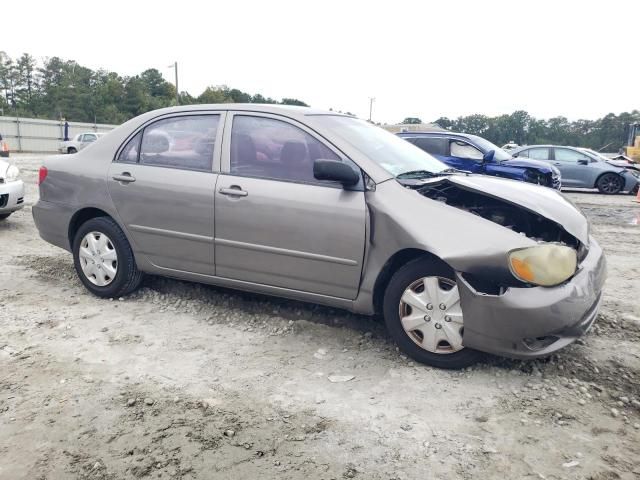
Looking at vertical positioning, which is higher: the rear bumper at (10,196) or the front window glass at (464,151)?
the front window glass at (464,151)

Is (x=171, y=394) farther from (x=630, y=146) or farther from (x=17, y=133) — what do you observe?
(x=17, y=133)

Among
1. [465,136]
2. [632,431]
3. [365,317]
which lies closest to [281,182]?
[365,317]

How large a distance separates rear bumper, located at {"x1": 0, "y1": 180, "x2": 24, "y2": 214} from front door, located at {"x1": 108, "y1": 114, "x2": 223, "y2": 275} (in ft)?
11.9

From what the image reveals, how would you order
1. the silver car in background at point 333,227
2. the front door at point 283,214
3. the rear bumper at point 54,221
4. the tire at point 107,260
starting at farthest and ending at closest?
the rear bumper at point 54,221 → the tire at point 107,260 → the front door at point 283,214 → the silver car in background at point 333,227

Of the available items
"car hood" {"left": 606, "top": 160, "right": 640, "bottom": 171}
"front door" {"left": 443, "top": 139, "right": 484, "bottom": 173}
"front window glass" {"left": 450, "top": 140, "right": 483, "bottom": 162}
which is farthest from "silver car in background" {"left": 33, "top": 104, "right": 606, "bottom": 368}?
"car hood" {"left": 606, "top": 160, "right": 640, "bottom": 171}

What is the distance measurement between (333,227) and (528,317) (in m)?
1.29

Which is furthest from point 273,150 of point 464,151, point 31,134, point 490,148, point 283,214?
point 31,134

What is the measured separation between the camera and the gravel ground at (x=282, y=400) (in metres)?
2.34

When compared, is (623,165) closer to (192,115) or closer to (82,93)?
(192,115)

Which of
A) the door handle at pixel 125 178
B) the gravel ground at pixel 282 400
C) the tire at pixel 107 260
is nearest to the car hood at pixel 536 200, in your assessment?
the gravel ground at pixel 282 400

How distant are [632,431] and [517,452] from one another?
2.14ft

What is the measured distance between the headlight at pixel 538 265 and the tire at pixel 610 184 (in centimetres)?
1412

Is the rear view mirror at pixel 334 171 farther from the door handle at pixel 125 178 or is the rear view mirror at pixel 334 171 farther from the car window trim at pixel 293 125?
the door handle at pixel 125 178

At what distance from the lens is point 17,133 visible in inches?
1336
